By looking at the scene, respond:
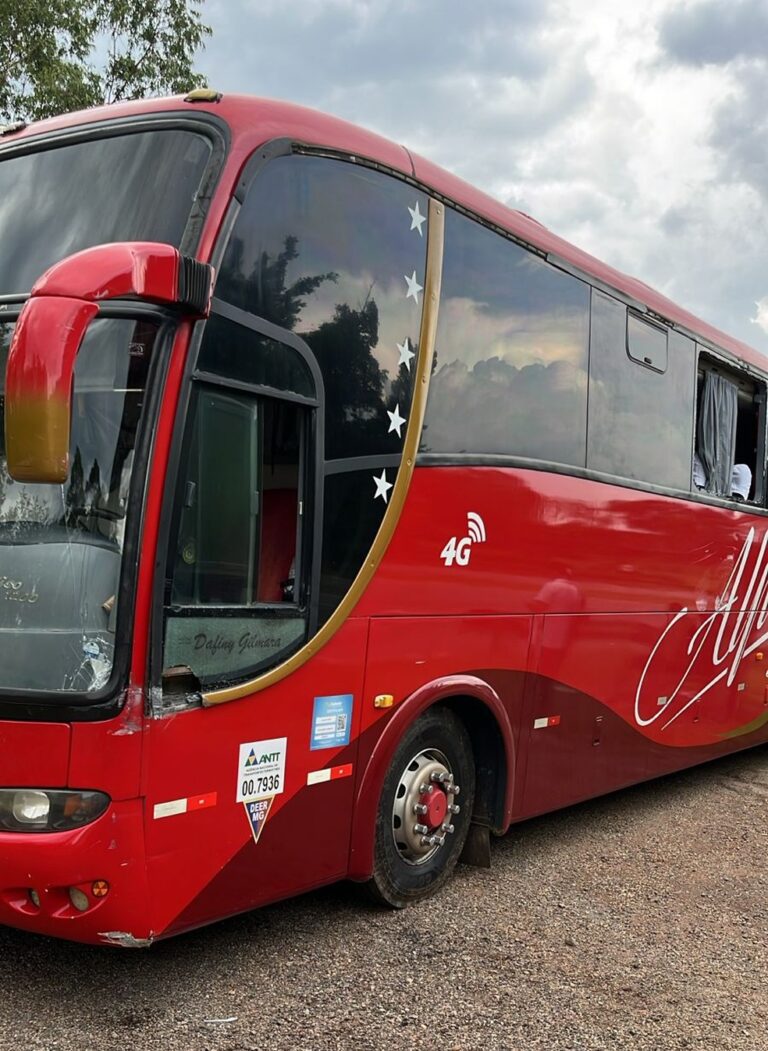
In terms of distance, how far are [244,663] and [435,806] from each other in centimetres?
162

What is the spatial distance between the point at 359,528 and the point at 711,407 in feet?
14.1

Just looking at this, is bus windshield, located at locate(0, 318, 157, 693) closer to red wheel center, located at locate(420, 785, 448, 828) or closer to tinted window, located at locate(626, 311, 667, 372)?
red wheel center, located at locate(420, 785, 448, 828)

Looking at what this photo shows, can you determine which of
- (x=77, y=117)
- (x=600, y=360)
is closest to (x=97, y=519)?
(x=77, y=117)

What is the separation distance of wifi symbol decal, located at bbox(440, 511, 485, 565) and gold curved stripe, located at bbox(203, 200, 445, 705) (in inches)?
16.8

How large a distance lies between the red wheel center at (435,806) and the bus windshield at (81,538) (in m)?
2.12

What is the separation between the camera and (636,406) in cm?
668

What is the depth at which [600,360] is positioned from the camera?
249 inches

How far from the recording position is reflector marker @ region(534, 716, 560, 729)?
5781 millimetres

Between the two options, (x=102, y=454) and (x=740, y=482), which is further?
(x=740, y=482)

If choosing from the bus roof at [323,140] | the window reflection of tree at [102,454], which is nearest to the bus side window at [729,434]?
the bus roof at [323,140]

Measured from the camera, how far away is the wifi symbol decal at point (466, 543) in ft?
16.4

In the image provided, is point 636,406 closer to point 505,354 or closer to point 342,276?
point 505,354

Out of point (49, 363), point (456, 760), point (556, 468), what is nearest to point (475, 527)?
point (556, 468)

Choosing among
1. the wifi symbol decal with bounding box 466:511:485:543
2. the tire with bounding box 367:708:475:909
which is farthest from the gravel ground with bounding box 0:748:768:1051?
the wifi symbol decal with bounding box 466:511:485:543
